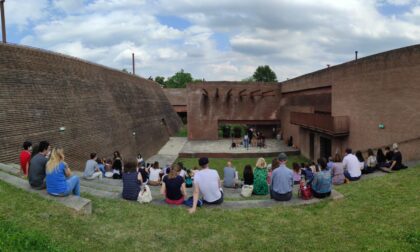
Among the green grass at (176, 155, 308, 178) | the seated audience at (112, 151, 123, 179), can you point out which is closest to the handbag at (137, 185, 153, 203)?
the seated audience at (112, 151, 123, 179)

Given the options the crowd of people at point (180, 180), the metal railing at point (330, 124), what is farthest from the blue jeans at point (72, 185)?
the metal railing at point (330, 124)

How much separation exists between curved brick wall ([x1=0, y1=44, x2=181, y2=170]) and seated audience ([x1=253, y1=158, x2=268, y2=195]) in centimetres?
812

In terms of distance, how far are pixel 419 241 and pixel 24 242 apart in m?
5.66

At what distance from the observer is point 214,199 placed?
733 centimetres

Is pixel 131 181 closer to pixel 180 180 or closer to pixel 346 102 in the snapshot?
pixel 180 180

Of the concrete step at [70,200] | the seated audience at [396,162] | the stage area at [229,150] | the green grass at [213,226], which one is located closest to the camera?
the green grass at [213,226]

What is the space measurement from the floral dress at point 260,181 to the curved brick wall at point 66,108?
812 cm

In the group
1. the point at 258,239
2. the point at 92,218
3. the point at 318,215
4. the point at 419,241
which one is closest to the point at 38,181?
the point at 92,218

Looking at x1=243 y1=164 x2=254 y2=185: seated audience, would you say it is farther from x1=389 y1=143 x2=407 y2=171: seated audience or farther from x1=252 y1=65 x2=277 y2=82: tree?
x1=252 y1=65 x2=277 y2=82: tree

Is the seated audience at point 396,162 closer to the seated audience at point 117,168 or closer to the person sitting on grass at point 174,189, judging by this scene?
the person sitting on grass at point 174,189

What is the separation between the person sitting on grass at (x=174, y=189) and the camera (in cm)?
735

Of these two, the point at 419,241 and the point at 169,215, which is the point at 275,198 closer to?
the point at 169,215

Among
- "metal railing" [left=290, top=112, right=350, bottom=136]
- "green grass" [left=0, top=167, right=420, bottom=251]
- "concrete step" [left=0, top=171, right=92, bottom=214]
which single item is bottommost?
"green grass" [left=0, top=167, right=420, bottom=251]

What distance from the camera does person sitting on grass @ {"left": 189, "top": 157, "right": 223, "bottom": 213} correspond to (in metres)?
7.04
